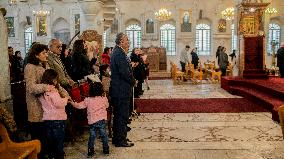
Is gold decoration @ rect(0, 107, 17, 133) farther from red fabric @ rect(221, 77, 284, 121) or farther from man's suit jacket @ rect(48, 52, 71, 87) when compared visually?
red fabric @ rect(221, 77, 284, 121)

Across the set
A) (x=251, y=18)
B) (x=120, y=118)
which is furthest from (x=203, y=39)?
(x=120, y=118)

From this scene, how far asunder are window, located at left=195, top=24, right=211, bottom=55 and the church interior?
0.19ft

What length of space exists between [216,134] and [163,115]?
6.95ft

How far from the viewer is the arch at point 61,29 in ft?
77.9

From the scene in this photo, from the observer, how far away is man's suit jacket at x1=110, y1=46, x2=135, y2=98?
5.73 meters

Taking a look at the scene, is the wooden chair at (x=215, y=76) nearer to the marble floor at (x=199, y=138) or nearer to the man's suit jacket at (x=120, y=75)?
the marble floor at (x=199, y=138)

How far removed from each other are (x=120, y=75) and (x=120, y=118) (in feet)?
2.14

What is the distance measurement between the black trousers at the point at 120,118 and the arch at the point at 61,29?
18.5m

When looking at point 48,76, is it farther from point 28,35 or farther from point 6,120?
point 28,35

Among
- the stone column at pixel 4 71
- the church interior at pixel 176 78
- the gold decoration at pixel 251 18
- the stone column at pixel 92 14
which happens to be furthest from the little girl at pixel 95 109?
the gold decoration at pixel 251 18

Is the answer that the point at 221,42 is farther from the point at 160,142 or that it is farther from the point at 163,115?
the point at 160,142

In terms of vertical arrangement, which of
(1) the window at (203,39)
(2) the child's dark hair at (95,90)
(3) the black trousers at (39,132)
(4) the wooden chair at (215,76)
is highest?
(1) the window at (203,39)

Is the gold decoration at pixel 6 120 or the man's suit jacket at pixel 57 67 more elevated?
the man's suit jacket at pixel 57 67

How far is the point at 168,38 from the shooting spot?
2352 centimetres
